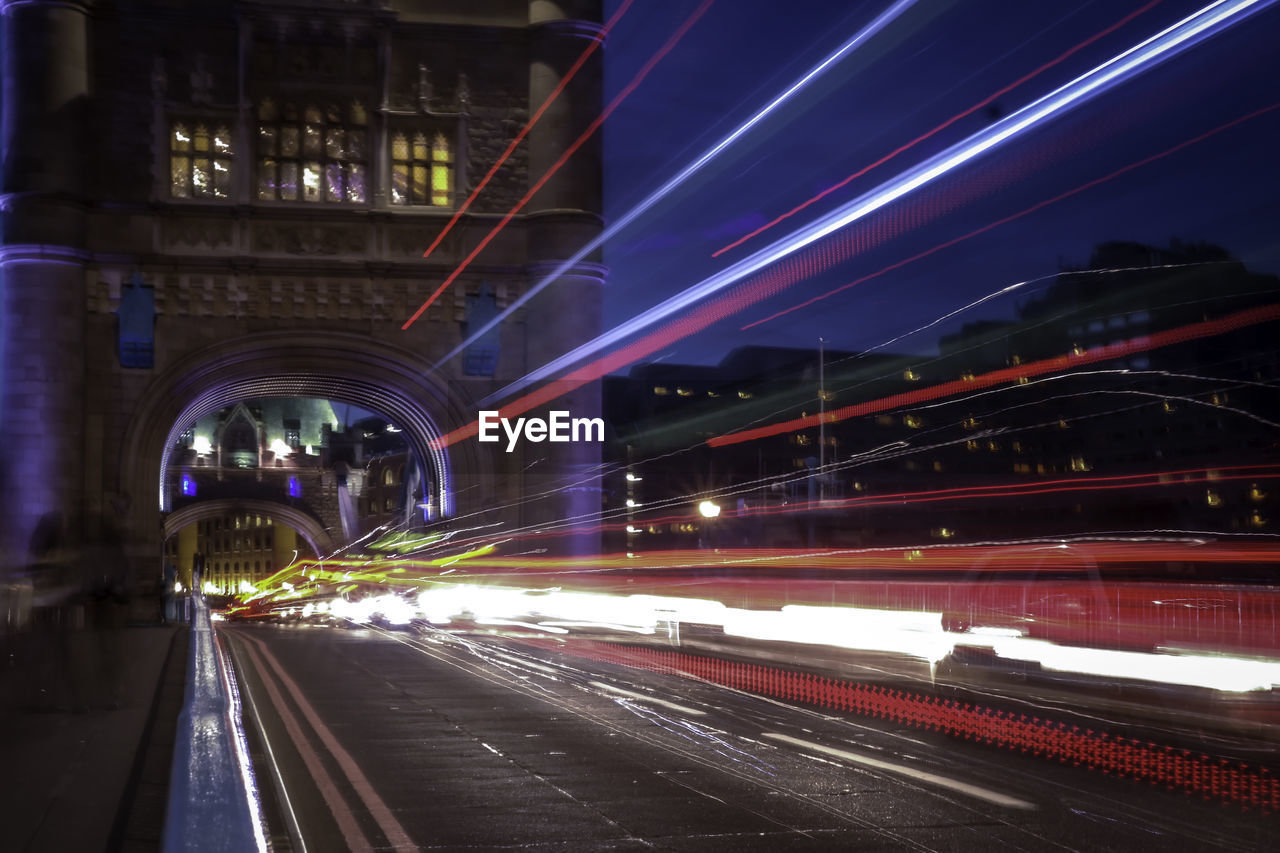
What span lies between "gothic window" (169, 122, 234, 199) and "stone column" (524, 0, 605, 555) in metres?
6.77

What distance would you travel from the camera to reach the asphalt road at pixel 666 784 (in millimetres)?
7164

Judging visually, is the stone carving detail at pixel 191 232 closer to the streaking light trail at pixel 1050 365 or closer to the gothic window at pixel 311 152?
the gothic window at pixel 311 152

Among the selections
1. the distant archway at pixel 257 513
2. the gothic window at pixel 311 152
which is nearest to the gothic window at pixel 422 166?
the gothic window at pixel 311 152

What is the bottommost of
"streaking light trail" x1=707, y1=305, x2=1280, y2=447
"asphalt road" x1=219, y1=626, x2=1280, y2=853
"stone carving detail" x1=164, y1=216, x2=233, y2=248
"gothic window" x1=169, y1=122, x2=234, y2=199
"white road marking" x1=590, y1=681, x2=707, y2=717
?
"asphalt road" x1=219, y1=626, x2=1280, y2=853

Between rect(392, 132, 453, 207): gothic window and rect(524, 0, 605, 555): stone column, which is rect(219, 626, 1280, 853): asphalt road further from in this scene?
rect(392, 132, 453, 207): gothic window

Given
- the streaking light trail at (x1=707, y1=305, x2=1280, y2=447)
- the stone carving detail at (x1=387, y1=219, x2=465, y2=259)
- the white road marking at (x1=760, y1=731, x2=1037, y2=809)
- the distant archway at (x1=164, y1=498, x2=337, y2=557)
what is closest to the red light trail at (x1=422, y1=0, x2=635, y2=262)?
the stone carving detail at (x1=387, y1=219, x2=465, y2=259)

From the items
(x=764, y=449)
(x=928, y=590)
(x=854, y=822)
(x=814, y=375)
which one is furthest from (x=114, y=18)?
(x=764, y=449)

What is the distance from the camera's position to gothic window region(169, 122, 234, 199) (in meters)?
29.9

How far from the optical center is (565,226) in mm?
30250

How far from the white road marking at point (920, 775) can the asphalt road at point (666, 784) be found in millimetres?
23

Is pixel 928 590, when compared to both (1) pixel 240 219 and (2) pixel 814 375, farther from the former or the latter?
(2) pixel 814 375

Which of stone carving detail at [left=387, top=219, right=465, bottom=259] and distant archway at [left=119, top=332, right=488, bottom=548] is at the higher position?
stone carving detail at [left=387, top=219, right=465, bottom=259]

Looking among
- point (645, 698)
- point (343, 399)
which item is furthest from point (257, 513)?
point (645, 698)

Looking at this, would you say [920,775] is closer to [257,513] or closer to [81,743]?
[81,743]
